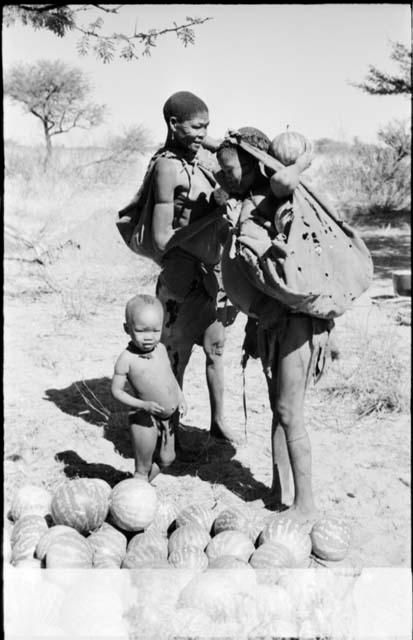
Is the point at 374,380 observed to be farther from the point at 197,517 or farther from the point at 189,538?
the point at 189,538

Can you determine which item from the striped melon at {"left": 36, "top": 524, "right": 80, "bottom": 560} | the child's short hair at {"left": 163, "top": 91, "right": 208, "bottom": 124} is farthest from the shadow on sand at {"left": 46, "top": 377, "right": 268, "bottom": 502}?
the child's short hair at {"left": 163, "top": 91, "right": 208, "bottom": 124}

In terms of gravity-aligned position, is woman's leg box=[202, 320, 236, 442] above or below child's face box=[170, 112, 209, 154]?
below

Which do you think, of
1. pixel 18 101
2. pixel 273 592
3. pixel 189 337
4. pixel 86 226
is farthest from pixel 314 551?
pixel 18 101

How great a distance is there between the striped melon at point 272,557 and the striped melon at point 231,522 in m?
0.28

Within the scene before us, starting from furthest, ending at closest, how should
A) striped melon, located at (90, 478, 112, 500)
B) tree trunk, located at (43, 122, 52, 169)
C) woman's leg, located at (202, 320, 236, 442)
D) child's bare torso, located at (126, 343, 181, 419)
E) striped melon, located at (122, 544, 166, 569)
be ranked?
tree trunk, located at (43, 122, 52, 169)
woman's leg, located at (202, 320, 236, 442)
child's bare torso, located at (126, 343, 181, 419)
striped melon, located at (90, 478, 112, 500)
striped melon, located at (122, 544, 166, 569)

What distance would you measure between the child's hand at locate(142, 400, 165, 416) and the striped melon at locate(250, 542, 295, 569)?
1.03 m

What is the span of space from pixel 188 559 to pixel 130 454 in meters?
1.80

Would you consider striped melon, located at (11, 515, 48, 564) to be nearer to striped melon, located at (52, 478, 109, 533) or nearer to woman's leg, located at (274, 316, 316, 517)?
striped melon, located at (52, 478, 109, 533)

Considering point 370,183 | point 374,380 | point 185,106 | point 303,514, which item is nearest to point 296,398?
point 303,514

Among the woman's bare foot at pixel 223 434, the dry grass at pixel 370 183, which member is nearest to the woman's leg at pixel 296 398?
the woman's bare foot at pixel 223 434

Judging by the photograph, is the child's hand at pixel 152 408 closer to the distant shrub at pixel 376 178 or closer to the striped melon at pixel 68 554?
the striped melon at pixel 68 554

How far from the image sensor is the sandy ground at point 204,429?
459 centimetres

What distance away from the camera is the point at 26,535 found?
3803 mm

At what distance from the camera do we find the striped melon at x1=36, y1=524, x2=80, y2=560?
12.0 feet
